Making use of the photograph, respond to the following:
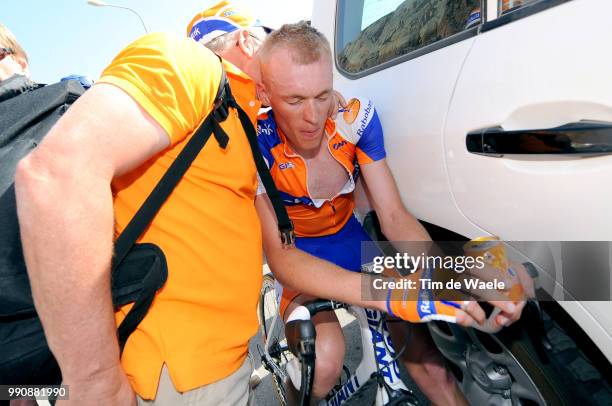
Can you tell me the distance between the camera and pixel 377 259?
1.67 metres

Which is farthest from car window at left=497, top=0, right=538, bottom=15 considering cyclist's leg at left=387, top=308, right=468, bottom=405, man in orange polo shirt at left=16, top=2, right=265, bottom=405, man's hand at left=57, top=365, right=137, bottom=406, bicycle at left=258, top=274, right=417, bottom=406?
man's hand at left=57, top=365, right=137, bottom=406

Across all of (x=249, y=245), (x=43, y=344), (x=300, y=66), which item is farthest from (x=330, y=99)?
(x=43, y=344)

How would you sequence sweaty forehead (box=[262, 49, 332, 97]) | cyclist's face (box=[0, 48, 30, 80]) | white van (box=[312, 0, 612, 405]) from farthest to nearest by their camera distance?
sweaty forehead (box=[262, 49, 332, 97]) → cyclist's face (box=[0, 48, 30, 80]) → white van (box=[312, 0, 612, 405])

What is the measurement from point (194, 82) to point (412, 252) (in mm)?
1015

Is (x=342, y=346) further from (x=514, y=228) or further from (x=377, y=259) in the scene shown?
(x=514, y=228)

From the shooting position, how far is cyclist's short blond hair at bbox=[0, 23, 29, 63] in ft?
4.34

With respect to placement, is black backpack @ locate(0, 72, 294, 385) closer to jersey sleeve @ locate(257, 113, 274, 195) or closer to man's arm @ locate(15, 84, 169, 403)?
man's arm @ locate(15, 84, 169, 403)

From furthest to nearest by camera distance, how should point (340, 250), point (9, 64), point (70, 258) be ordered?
1. point (340, 250)
2. point (9, 64)
3. point (70, 258)

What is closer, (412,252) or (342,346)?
(412,252)

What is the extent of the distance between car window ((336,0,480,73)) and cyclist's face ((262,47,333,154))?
320 mm

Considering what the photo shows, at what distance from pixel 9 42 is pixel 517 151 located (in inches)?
64.1

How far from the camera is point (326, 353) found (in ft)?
5.74

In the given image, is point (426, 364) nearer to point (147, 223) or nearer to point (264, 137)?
point (264, 137)

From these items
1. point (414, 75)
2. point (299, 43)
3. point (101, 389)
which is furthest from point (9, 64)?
point (414, 75)
